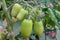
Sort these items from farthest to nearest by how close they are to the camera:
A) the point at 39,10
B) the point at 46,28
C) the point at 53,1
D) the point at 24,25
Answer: the point at 53,1 → the point at 46,28 → the point at 39,10 → the point at 24,25

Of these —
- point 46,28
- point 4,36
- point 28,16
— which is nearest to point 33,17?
point 28,16

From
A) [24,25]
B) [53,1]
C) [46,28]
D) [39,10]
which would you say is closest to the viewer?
[24,25]

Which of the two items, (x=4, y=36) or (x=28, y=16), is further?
(x=4, y=36)

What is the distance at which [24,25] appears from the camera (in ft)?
2.40

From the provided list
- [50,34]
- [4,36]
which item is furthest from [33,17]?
[50,34]

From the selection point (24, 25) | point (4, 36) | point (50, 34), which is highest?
point (24, 25)

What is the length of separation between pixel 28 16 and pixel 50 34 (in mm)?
921

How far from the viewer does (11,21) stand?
31.8 inches

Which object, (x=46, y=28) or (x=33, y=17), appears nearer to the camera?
(x=33, y=17)

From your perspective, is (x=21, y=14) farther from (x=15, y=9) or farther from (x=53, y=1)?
(x=53, y=1)

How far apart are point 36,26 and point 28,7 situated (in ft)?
0.32

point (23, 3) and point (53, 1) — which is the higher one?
point (23, 3)

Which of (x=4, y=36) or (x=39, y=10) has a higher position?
(x=39, y=10)

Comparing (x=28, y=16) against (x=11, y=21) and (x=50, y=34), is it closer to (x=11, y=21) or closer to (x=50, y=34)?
(x=11, y=21)
